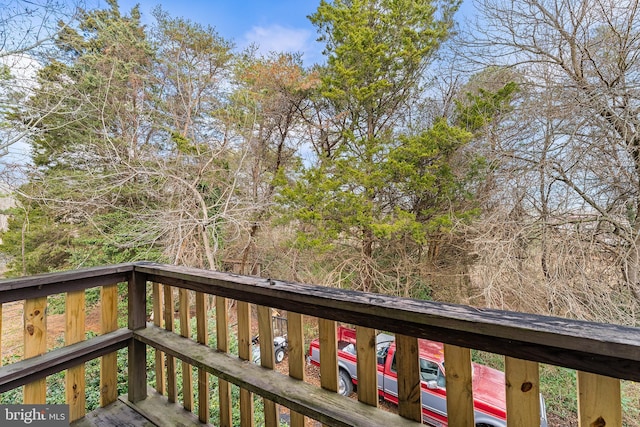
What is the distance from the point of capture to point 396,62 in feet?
21.9

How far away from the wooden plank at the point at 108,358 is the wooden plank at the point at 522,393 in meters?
1.79

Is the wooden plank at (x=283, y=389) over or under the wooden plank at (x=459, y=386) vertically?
under

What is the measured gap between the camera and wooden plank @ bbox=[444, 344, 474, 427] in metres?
0.78

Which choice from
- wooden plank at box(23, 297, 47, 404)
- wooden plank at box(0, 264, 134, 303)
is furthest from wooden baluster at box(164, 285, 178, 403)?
wooden plank at box(23, 297, 47, 404)

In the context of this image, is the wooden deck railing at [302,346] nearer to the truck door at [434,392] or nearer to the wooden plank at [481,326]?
the wooden plank at [481,326]

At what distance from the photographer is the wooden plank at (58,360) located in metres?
1.19

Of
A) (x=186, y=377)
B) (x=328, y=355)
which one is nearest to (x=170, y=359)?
(x=186, y=377)

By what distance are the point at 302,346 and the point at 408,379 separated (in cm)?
40

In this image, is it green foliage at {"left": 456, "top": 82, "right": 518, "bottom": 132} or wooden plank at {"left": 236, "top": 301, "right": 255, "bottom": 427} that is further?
green foliage at {"left": 456, "top": 82, "right": 518, "bottom": 132}

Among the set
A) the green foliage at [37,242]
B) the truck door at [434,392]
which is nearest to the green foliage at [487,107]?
the truck door at [434,392]

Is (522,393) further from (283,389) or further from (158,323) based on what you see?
(158,323)

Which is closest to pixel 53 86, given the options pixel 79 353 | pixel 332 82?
pixel 332 82

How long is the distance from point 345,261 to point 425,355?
14.8ft

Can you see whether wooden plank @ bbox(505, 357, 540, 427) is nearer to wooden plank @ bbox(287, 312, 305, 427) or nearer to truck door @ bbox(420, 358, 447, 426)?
wooden plank @ bbox(287, 312, 305, 427)
